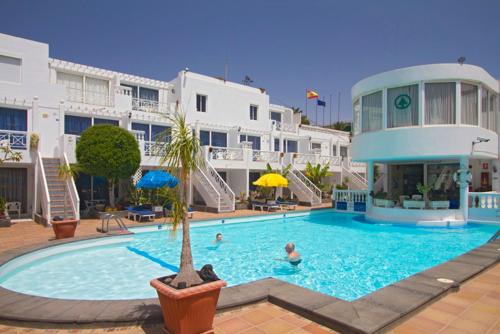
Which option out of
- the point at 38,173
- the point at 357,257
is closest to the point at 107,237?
the point at 38,173

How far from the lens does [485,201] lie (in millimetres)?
16875

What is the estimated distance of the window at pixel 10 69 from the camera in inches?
667

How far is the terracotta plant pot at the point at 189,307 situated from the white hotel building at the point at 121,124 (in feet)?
24.1

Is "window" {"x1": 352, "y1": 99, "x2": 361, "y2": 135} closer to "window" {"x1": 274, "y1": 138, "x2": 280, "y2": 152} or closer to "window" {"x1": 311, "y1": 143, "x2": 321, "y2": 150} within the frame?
"window" {"x1": 274, "y1": 138, "x2": 280, "y2": 152}

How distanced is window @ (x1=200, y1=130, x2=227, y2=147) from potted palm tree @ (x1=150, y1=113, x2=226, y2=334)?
2040cm

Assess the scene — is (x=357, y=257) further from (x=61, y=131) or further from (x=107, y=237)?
(x=61, y=131)

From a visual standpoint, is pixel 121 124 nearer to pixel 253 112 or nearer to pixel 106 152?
pixel 106 152

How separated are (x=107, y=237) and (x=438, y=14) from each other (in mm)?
15995

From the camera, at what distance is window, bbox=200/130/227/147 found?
25328mm

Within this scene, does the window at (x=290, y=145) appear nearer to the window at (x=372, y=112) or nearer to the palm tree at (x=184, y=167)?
the window at (x=372, y=112)

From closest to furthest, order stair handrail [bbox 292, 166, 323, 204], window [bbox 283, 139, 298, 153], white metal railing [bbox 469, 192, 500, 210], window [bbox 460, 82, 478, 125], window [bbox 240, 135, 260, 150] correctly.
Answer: window [bbox 460, 82, 478, 125] → white metal railing [bbox 469, 192, 500, 210] → stair handrail [bbox 292, 166, 323, 204] → window [bbox 240, 135, 260, 150] → window [bbox 283, 139, 298, 153]

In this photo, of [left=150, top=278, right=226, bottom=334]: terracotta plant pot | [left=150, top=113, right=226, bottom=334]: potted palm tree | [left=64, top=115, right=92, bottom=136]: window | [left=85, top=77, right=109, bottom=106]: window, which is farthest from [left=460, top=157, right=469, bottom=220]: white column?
[left=85, top=77, right=109, bottom=106]: window

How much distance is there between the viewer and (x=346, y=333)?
437 centimetres

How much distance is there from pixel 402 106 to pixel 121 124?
56.7 ft
